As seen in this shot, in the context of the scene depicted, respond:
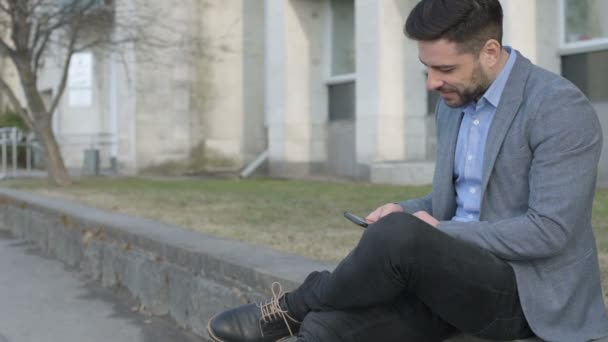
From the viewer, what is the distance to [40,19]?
14.0m

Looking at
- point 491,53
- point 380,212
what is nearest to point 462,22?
point 491,53

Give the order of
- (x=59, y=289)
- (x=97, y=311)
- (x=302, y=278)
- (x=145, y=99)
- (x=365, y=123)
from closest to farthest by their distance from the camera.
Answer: (x=302, y=278)
(x=97, y=311)
(x=59, y=289)
(x=365, y=123)
(x=145, y=99)

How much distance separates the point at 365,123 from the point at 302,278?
38.7 ft

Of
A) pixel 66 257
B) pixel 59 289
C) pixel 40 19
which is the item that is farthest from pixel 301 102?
pixel 59 289

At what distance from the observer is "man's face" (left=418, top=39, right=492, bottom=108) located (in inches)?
118

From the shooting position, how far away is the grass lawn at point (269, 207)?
6.59 m

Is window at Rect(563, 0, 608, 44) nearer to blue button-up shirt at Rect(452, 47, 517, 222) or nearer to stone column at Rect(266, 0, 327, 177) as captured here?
stone column at Rect(266, 0, 327, 177)

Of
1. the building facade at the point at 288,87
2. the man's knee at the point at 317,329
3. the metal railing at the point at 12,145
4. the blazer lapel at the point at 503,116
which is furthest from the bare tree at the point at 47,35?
the blazer lapel at the point at 503,116

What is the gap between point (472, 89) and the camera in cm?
308

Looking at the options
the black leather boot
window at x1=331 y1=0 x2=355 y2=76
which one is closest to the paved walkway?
the black leather boot

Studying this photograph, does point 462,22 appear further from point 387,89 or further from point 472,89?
point 387,89

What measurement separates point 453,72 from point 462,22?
19cm

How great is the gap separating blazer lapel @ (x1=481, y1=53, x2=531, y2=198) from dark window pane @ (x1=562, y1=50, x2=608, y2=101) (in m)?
10.4

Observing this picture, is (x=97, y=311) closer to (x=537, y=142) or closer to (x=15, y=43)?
(x=537, y=142)
